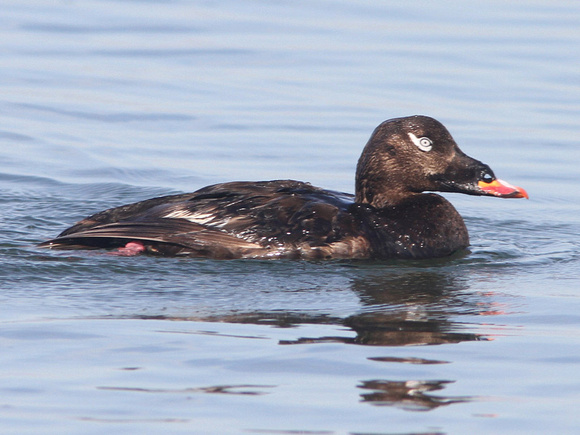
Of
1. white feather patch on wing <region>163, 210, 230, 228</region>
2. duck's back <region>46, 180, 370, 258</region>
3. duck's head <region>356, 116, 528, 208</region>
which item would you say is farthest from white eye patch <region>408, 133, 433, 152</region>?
white feather patch on wing <region>163, 210, 230, 228</region>

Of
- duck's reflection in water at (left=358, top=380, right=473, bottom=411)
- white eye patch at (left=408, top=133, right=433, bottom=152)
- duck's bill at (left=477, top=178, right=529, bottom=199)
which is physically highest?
white eye patch at (left=408, top=133, right=433, bottom=152)

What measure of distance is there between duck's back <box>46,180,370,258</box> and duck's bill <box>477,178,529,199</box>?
99 centimetres

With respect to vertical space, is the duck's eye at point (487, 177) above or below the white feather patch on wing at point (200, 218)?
above

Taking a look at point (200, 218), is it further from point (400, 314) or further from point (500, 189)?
point (500, 189)

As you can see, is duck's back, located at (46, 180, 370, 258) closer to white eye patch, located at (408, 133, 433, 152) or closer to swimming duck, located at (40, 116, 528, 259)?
swimming duck, located at (40, 116, 528, 259)

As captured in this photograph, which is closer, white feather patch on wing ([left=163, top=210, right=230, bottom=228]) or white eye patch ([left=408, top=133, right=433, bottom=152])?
white feather patch on wing ([left=163, top=210, right=230, bottom=228])

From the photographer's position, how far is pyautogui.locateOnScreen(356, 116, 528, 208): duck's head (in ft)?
27.0

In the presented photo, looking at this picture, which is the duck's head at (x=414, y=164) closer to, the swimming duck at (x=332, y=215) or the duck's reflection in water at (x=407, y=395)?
the swimming duck at (x=332, y=215)

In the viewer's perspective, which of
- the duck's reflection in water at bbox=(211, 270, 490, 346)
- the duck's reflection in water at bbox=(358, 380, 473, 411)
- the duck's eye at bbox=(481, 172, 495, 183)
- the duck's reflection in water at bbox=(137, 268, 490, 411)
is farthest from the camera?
the duck's eye at bbox=(481, 172, 495, 183)

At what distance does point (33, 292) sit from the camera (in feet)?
22.5

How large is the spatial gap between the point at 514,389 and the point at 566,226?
443 cm

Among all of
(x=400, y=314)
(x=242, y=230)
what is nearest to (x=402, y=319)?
(x=400, y=314)

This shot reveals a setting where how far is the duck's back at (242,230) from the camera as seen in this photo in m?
7.70

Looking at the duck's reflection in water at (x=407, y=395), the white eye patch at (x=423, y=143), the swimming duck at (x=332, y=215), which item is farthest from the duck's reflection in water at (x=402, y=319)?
the white eye patch at (x=423, y=143)
